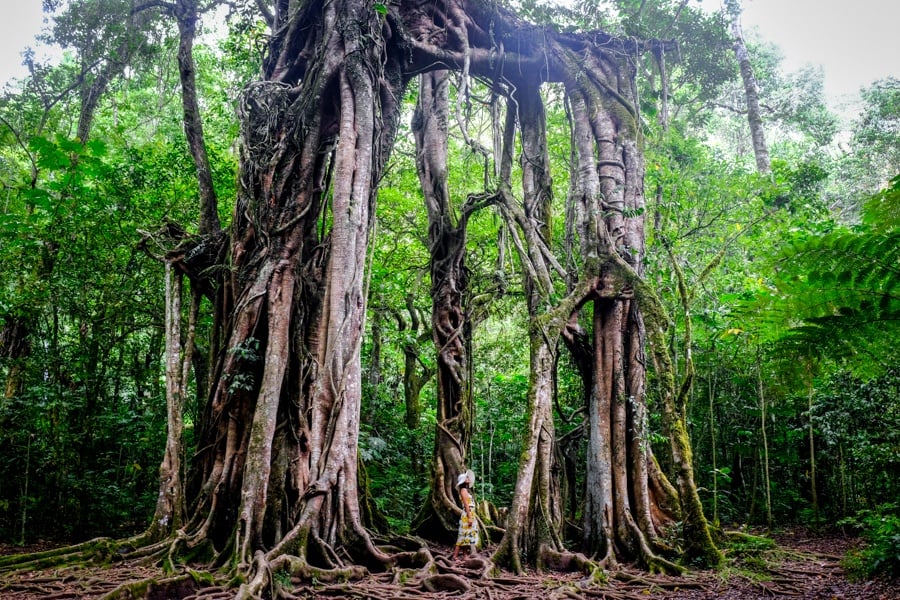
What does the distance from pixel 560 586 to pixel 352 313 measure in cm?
301

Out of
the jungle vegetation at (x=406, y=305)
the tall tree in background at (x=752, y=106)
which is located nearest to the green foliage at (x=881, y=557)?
the jungle vegetation at (x=406, y=305)

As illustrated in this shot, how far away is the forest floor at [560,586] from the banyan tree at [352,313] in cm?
29

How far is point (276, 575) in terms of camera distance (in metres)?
4.31

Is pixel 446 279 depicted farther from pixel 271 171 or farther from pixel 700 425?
pixel 700 425

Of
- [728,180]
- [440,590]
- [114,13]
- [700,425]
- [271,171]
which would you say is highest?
[114,13]

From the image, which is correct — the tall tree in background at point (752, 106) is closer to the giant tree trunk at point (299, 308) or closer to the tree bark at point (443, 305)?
the tree bark at point (443, 305)

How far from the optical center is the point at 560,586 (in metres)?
4.57

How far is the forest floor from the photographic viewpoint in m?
4.16

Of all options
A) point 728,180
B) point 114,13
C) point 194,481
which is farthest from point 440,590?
point 114,13

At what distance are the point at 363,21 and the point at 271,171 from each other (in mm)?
1876

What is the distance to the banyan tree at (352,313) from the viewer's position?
16.9 feet

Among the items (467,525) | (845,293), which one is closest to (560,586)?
(467,525)

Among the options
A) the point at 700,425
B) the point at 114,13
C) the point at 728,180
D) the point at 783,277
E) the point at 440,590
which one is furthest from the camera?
the point at 700,425

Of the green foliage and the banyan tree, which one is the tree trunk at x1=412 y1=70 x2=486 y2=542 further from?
the green foliage
